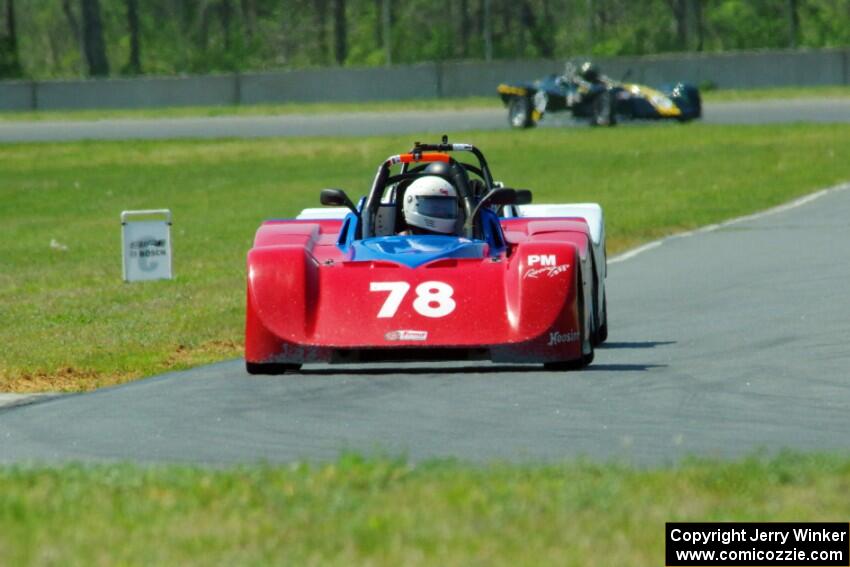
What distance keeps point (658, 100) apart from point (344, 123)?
986 centimetres

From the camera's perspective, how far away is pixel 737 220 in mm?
24594

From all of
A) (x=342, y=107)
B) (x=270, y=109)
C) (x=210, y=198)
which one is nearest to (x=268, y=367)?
(x=210, y=198)

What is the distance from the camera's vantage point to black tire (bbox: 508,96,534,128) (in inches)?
1821

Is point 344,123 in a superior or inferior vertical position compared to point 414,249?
inferior

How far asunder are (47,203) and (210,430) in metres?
23.3

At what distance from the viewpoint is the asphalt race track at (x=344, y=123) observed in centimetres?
4647

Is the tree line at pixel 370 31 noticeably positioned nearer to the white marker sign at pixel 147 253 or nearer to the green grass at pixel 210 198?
the green grass at pixel 210 198

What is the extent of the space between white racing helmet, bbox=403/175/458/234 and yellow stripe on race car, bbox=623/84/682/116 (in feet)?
106

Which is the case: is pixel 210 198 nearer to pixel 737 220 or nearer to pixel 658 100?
pixel 737 220

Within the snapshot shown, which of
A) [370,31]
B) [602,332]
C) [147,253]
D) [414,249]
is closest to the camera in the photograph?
[414,249]

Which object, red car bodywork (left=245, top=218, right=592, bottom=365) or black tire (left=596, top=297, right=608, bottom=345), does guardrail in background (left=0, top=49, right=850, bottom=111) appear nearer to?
black tire (left=596, top=297, right=608, bottom=345)

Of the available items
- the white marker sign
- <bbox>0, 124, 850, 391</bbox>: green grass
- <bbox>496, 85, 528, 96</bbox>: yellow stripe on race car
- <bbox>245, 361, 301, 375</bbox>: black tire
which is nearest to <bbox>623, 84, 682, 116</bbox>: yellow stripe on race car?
<bbox>0, 124, 850, 391</bbox>: green grass

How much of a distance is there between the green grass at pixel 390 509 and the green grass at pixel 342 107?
47.8 m

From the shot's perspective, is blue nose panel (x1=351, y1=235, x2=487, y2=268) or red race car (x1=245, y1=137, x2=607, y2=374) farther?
blue nose panel (x1=351, y1=235, x2=487, y2=268)
